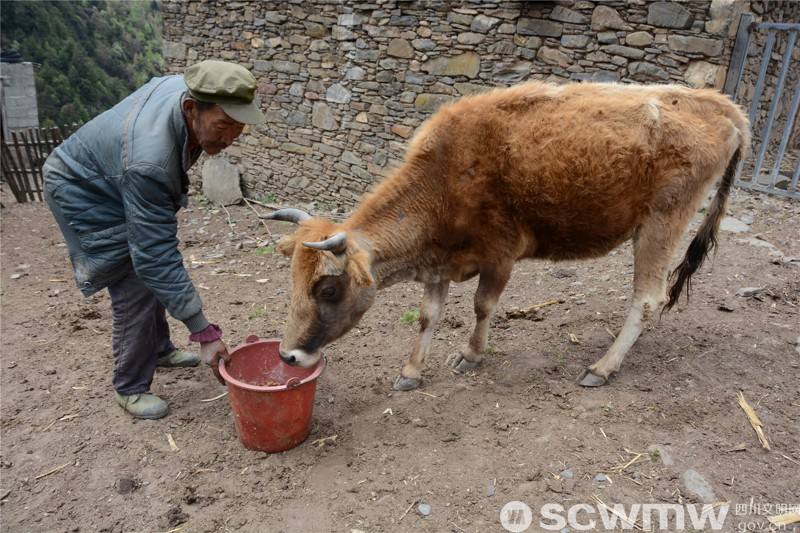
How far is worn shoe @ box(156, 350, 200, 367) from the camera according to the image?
4.57 metres

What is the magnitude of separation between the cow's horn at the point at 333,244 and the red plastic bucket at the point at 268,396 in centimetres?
77

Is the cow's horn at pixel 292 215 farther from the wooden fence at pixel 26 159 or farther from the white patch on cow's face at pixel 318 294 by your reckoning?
the wooden fence at pixel 26 159

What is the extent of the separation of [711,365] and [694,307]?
105 cm

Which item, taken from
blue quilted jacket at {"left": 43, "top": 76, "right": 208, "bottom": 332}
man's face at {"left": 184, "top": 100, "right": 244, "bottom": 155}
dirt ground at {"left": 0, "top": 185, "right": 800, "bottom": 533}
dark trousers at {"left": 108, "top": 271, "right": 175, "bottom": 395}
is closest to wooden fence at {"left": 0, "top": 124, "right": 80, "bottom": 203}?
dirt ground at {"left": 0, "top": 185, "right": 800, "bottom": 533}

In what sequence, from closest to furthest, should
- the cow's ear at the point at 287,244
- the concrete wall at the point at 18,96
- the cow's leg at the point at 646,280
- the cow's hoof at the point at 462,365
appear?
1. the cow's ear at the point at 287,244
2. the cow's leg at the point at 646,280
3. the cow's hoof at the point at 462,365
4. the concrete wall at the point at 18,96

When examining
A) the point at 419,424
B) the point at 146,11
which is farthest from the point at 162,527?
the point at 146,11

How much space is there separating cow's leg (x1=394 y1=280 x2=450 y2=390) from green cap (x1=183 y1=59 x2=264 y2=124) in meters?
1.84

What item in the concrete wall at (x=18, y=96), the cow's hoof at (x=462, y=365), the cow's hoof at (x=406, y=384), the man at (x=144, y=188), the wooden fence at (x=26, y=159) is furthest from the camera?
the concrete wall at (x=18, y=96)

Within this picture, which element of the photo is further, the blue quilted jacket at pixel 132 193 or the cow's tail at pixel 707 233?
the cow's tail at pixel 707 233

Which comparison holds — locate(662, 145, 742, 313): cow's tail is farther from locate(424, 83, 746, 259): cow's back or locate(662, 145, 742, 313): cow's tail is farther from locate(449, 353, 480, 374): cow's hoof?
locate(449, 353, 480, 374): cow's hoof

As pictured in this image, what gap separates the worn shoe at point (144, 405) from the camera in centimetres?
392

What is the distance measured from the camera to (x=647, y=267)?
13.0 feet

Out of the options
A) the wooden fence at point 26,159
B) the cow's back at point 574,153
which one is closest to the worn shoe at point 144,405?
the cow's back at point 574,153

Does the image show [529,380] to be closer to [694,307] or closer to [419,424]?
[419,424]
